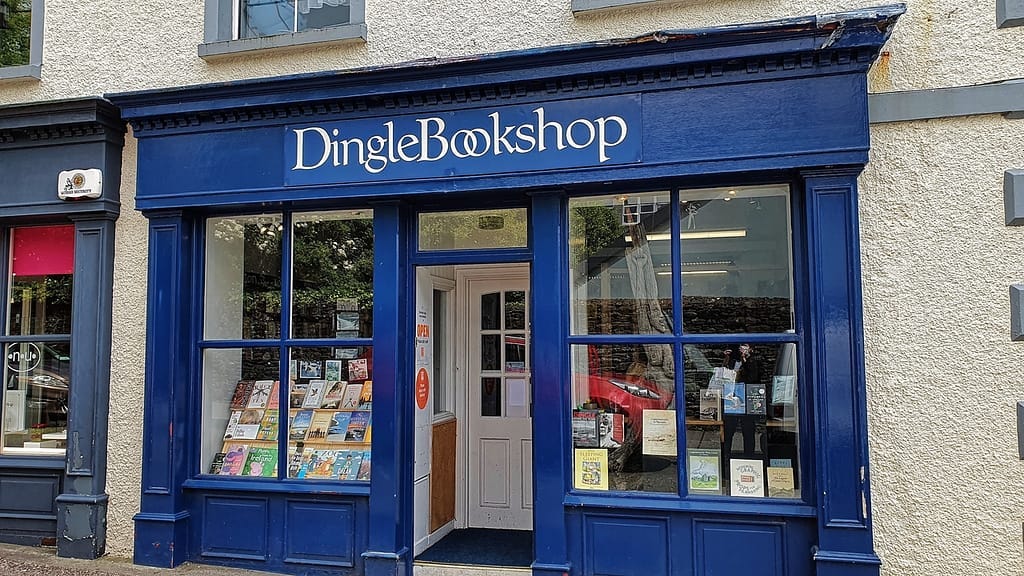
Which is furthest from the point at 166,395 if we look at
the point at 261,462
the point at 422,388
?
the point at 422,388

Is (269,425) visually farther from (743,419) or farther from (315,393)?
(743,419)

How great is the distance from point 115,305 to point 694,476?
485 cm

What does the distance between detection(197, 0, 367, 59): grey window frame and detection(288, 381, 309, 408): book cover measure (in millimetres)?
2725

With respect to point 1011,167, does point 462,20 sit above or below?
above

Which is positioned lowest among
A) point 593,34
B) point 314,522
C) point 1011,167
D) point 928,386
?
point 314,522

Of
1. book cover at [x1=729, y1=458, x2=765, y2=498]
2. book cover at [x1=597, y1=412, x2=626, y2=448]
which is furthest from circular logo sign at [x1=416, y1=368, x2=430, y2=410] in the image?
book cover at [x1=729, y1=458, x2=765, y2=498]

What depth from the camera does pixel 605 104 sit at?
17.3 ft

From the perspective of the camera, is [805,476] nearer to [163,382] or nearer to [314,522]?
[314,522]

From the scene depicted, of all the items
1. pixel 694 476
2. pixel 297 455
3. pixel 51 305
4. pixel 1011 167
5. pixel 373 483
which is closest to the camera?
pixel 1011 167

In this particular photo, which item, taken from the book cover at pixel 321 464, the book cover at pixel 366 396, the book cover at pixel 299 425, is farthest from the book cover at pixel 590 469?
the book cover at pixel 299 425

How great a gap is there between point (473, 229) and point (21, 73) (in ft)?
14.2

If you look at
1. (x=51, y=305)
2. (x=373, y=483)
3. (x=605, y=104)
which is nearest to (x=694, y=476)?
(x=373, y=483)

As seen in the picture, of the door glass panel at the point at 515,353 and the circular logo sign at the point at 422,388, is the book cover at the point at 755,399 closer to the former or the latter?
the door glass panel at the point at 515,353

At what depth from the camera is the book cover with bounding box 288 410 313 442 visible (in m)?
5.98
